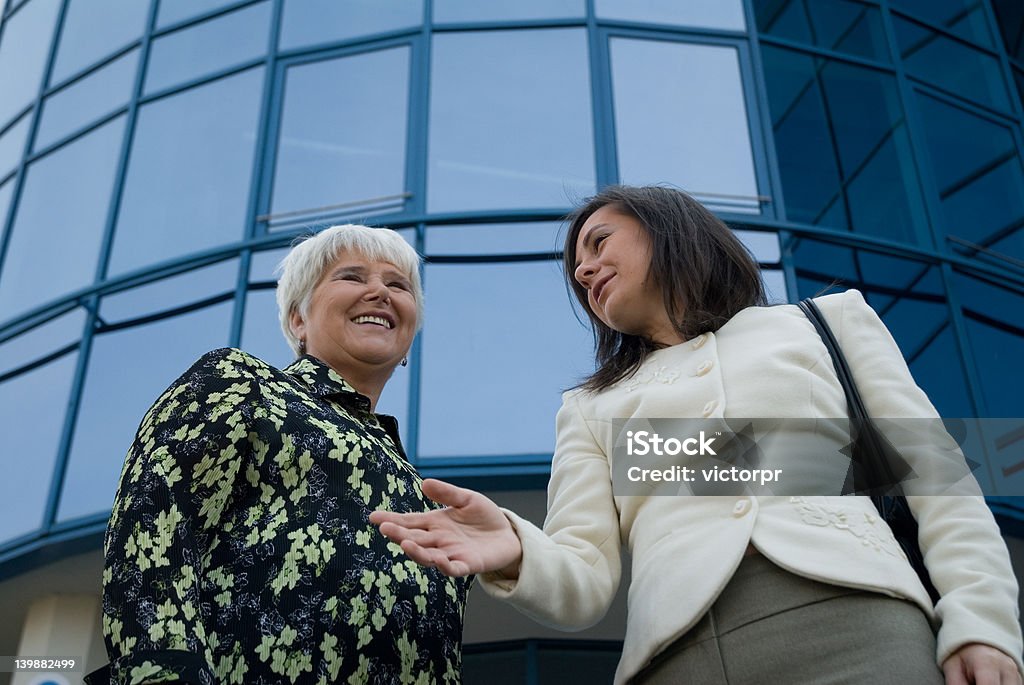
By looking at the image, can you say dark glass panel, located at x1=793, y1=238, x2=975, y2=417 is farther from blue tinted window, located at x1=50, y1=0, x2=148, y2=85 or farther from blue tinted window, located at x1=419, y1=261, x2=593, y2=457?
blue tinted window, located at x1=50, y1=0, x2=148, y2=85

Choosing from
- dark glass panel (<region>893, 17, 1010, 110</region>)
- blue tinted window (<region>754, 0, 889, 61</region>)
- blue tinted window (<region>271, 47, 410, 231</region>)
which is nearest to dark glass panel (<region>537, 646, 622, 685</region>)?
blue tinted window (<region>271, 47, 410, 231</region>)

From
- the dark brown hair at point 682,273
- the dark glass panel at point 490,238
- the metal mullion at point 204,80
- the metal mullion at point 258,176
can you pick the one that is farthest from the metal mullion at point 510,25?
the dark brown hair at point 682,273

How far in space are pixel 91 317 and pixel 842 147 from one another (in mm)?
6382

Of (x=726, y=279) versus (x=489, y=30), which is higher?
(x=489, y=30)

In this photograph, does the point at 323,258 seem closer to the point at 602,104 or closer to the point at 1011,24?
the point at 602,104

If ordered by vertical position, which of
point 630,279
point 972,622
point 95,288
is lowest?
point 972,622

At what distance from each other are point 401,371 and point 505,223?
1450 mm

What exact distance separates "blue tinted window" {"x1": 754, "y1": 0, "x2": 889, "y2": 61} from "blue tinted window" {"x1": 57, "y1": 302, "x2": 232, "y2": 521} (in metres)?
5.40

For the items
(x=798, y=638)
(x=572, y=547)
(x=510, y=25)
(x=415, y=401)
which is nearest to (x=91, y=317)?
(x=415, y=401)

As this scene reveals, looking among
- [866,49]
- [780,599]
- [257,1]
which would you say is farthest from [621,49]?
[780,599]

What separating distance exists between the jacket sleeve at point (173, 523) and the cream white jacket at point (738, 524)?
556 millimetres

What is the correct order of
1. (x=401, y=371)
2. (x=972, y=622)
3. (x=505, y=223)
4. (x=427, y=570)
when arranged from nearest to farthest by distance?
(x=972, y=622) < (x=427, y=570) < (x=401, y=371) < (x=505, y=223)

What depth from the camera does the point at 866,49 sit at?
9609 millimetres

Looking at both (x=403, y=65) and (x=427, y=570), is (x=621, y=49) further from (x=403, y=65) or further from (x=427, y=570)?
(x=427, y=570)
